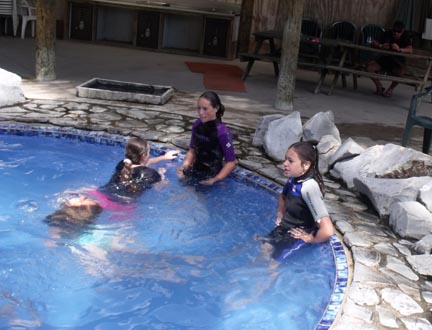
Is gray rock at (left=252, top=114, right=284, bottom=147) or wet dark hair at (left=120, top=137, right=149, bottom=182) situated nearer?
wet dark hair at (left=120, top=137, right=149, bottom=182)

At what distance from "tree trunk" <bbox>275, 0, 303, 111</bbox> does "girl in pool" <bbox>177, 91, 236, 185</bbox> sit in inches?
106

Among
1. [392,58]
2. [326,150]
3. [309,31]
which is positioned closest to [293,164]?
[326,150]

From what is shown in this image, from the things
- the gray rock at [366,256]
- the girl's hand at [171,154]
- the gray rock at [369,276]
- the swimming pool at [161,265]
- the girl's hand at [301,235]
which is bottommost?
the swimming pool at [161,265]

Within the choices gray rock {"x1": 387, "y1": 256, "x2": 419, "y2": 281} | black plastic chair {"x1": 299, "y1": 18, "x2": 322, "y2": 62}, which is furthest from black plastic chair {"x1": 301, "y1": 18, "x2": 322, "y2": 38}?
gray rock {"x1": 387, "y1": 256, "x2": 419, "y2": 281}

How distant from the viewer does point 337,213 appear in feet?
16.2

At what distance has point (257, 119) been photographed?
24.9 feet

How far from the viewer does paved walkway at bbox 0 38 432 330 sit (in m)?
3.66

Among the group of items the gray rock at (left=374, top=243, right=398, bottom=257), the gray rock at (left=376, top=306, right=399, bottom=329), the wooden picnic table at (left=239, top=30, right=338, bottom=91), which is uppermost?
the wooden picnic table at (left=239, top=30, right=338, bottom=91)

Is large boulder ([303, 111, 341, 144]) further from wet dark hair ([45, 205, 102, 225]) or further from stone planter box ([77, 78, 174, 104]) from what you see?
wet dark hair ([45, 205, 102, 225])

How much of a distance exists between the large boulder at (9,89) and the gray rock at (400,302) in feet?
15.8

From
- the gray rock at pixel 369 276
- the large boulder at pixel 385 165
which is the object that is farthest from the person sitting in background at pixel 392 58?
the gray rock at pixel 369 276

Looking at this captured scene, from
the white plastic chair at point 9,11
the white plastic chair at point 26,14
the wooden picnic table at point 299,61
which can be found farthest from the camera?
the white plastic chair at point 26,14

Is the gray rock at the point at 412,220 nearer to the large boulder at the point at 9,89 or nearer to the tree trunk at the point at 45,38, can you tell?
the large boulder at the point at 9,89

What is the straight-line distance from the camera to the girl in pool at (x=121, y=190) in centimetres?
470
